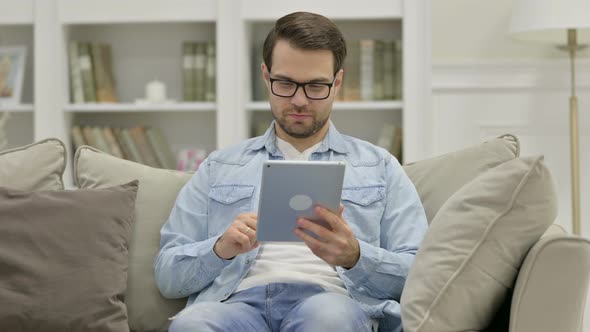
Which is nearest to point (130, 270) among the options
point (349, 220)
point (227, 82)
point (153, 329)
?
point (153, 329)

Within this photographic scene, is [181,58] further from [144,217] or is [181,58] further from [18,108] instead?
[144,217]

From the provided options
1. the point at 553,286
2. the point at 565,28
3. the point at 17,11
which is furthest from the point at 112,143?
the point at 553,286

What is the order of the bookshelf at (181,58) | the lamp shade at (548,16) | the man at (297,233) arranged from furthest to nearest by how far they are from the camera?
the bookshelf at (181,58) → the lamp shade at (548,16) → the man at (297,233)

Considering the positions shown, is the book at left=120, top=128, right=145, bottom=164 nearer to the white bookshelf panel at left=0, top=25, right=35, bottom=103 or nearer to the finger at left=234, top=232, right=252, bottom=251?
the white bookshelf panel at left=0, top=25, right=35, bottom=103

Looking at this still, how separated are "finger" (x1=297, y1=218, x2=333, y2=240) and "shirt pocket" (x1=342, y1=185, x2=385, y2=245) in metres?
0.27

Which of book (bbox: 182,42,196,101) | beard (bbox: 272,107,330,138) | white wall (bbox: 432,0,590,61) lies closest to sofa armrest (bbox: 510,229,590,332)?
beard (bbox: 272,107,330,138)

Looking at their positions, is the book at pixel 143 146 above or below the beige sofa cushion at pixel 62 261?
above

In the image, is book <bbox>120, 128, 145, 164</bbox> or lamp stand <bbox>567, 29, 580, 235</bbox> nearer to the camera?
lamp stand <bbox>567, 29, 580, 235</bbox>

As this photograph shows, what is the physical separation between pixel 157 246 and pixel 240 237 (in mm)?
403

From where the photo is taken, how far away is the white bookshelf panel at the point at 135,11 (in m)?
3.58

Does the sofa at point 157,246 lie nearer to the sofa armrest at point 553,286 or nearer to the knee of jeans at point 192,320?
the sofa armrest at point 553,286

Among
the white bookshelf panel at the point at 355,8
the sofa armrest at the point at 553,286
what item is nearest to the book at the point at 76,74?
the white bookshelf panel at the point at 355,8

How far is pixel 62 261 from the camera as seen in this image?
1.85 metres

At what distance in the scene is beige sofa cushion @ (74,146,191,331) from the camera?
2010 millimetres
